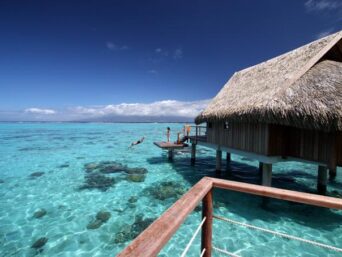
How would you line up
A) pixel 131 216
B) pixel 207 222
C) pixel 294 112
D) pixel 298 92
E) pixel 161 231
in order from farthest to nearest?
1. pixel 131 216
2. pixel 298 92
3. pixel 294 112
4. pixel 207 222
5. pixel 161 231

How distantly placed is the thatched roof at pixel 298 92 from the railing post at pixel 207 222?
21.6ft

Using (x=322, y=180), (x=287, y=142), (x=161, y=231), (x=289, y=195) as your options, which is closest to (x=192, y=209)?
(x=161, y=231)

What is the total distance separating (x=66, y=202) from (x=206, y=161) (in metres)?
11.8

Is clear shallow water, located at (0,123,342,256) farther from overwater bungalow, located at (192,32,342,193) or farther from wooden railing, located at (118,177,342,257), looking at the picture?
wooden railing, located at (118,177,342,257)

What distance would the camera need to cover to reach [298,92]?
788 cm

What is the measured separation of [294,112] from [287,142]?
1840 millimetres

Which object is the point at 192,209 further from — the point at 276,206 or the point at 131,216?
the point at 276,206

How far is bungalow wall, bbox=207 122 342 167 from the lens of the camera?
727 cm

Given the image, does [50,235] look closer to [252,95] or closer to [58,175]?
[58,175]

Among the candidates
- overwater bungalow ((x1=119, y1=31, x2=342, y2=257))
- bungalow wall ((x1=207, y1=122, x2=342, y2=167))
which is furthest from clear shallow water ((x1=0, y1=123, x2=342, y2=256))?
bungalow wall ((x1=207, y1=122, x2=342, y2=167))

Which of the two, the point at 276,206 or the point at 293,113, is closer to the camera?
the point at 293,113

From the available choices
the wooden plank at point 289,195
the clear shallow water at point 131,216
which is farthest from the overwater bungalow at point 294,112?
the wooden plank at point 289,195

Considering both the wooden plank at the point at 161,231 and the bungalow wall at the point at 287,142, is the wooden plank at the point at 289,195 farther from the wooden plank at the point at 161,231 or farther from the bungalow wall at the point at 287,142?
the bungalow wall at the point at 287,142

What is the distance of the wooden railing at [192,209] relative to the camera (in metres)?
1.12
